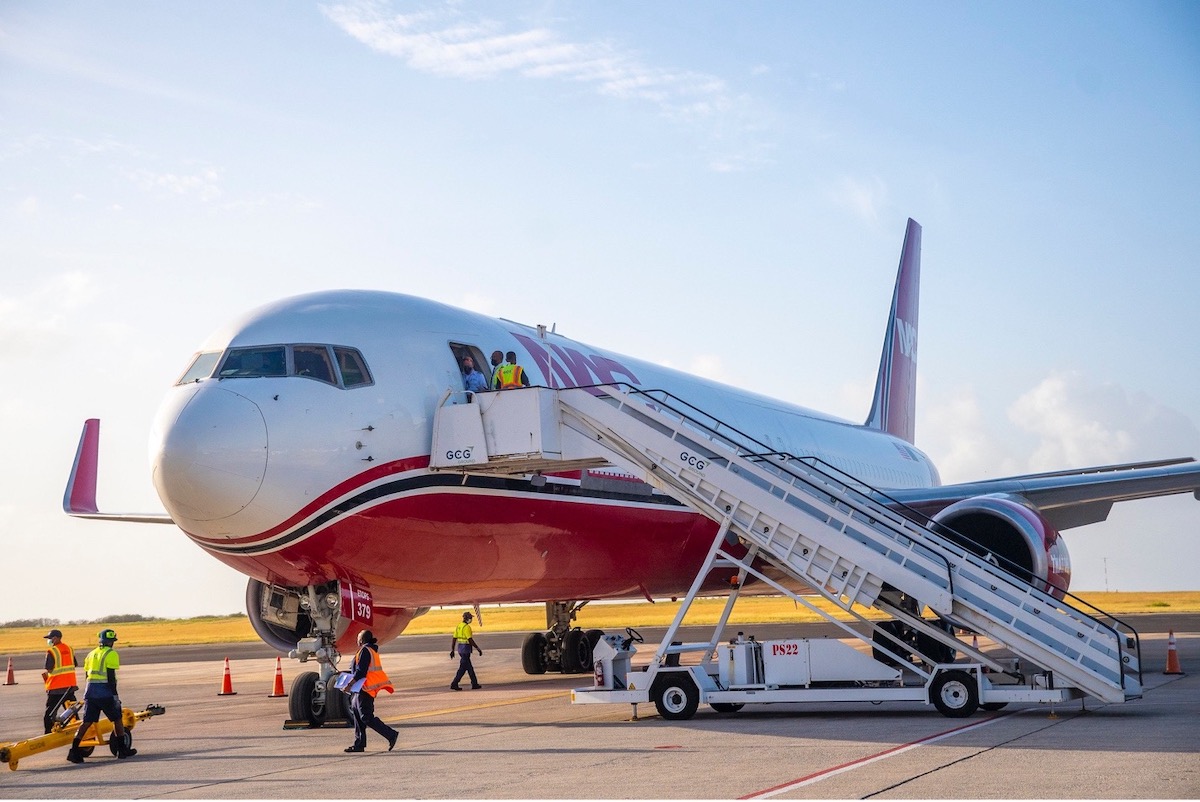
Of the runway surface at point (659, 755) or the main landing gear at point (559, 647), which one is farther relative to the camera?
the main landing gear at point (559, 647)

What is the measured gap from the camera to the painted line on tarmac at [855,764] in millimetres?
7938

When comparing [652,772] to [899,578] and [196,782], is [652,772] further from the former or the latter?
[899,578]

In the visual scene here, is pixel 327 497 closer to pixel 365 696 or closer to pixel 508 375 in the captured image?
pixel 365 696

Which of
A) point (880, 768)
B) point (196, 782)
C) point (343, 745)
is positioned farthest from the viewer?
point (343, 745)

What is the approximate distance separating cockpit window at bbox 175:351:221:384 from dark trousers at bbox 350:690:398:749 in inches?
139

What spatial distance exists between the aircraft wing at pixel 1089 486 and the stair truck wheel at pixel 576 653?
6.08 meters

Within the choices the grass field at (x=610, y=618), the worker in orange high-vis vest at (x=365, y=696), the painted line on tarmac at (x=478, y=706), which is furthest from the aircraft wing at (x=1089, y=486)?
the grass field at (x=610, y=618)

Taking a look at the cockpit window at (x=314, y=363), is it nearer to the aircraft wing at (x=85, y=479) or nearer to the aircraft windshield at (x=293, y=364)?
the aircraft windshield at (x=293, y=364)

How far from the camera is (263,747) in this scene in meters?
11.9

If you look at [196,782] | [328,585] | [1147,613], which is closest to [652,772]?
[196,782]

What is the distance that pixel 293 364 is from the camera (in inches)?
487

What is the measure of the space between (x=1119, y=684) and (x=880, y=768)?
13.9 feet

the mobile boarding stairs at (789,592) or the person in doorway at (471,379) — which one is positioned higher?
the person in doorway at (471,379)

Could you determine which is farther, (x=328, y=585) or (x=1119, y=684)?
(x=328, y=585)
